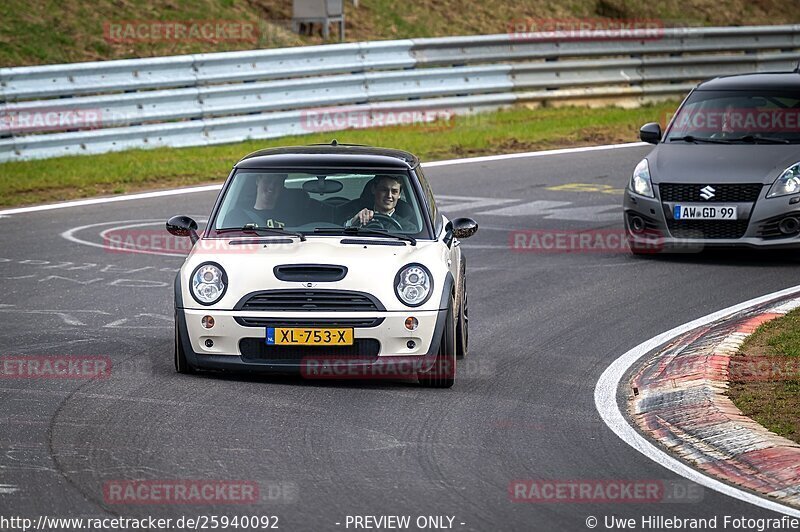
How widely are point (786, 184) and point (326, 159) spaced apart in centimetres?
559

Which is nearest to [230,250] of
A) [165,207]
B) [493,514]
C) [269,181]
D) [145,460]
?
[269,181]

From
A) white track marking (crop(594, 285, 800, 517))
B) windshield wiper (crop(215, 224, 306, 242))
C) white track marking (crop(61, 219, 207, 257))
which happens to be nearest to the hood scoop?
windshield wiper (crop(215, 224, 306, 242))

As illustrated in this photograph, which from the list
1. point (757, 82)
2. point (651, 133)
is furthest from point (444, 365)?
point (757, 82)

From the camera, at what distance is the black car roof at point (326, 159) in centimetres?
943

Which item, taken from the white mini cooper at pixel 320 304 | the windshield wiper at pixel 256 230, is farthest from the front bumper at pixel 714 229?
the windshield wiper at pixel 256 230

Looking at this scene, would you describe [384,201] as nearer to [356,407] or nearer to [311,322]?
[311,322]

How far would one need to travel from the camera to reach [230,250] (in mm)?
8773

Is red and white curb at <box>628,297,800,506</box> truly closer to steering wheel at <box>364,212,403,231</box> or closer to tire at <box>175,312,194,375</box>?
steering wheel at <box>364,212,403,231</box>

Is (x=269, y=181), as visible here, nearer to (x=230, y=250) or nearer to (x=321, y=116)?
(x=230, y=250)

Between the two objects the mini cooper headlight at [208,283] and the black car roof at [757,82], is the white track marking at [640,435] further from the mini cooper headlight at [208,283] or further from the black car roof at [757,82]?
the black car roof at [757,82]

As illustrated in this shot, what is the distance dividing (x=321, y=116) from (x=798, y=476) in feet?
49.6

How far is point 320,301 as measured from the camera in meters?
8.37

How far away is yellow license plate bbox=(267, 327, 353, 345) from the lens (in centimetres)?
832

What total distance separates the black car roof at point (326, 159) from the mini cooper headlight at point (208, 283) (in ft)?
3.75
